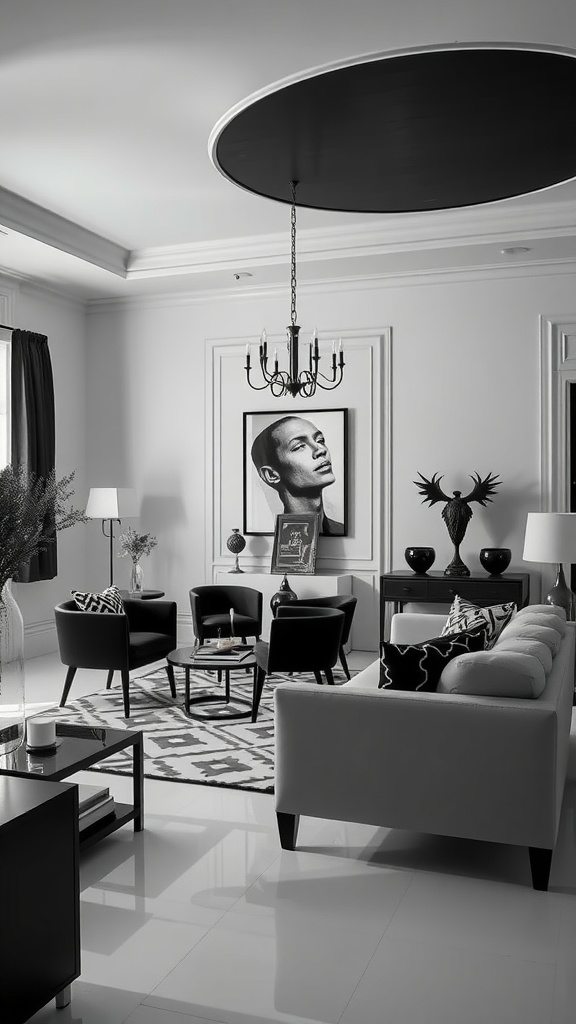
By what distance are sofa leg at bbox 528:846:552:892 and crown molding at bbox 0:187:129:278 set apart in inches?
187

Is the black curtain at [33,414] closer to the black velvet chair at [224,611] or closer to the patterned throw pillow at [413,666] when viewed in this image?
the black velvet chair at [224,611]

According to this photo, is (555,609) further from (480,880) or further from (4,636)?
(4,636)

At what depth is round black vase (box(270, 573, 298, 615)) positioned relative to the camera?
6.62 metres

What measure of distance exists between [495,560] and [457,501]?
0.51 meters

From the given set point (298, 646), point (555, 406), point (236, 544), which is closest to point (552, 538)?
point (298, 646)

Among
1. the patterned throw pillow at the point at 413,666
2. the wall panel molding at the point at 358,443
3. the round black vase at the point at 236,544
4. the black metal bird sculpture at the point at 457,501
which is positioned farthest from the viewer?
the round black vase at the point at 236,544

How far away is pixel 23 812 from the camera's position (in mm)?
2090

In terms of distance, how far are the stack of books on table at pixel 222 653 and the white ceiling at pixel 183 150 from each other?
2791 millimetres

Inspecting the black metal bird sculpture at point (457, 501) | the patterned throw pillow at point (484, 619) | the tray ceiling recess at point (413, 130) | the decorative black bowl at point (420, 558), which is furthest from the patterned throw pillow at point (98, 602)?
the tray ceiling recess at point (413, 130)

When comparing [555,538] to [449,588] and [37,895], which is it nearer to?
[449,588]

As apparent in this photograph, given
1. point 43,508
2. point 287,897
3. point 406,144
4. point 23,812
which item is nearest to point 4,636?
point 43,508

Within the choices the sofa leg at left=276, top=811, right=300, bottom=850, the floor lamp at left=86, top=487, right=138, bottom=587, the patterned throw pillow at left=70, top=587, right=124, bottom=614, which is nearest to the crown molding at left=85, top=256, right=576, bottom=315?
the floor lamp at left=86, top=487, right=138, bottom=587

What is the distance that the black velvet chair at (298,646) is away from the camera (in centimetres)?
485

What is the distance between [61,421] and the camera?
24.5 ft
